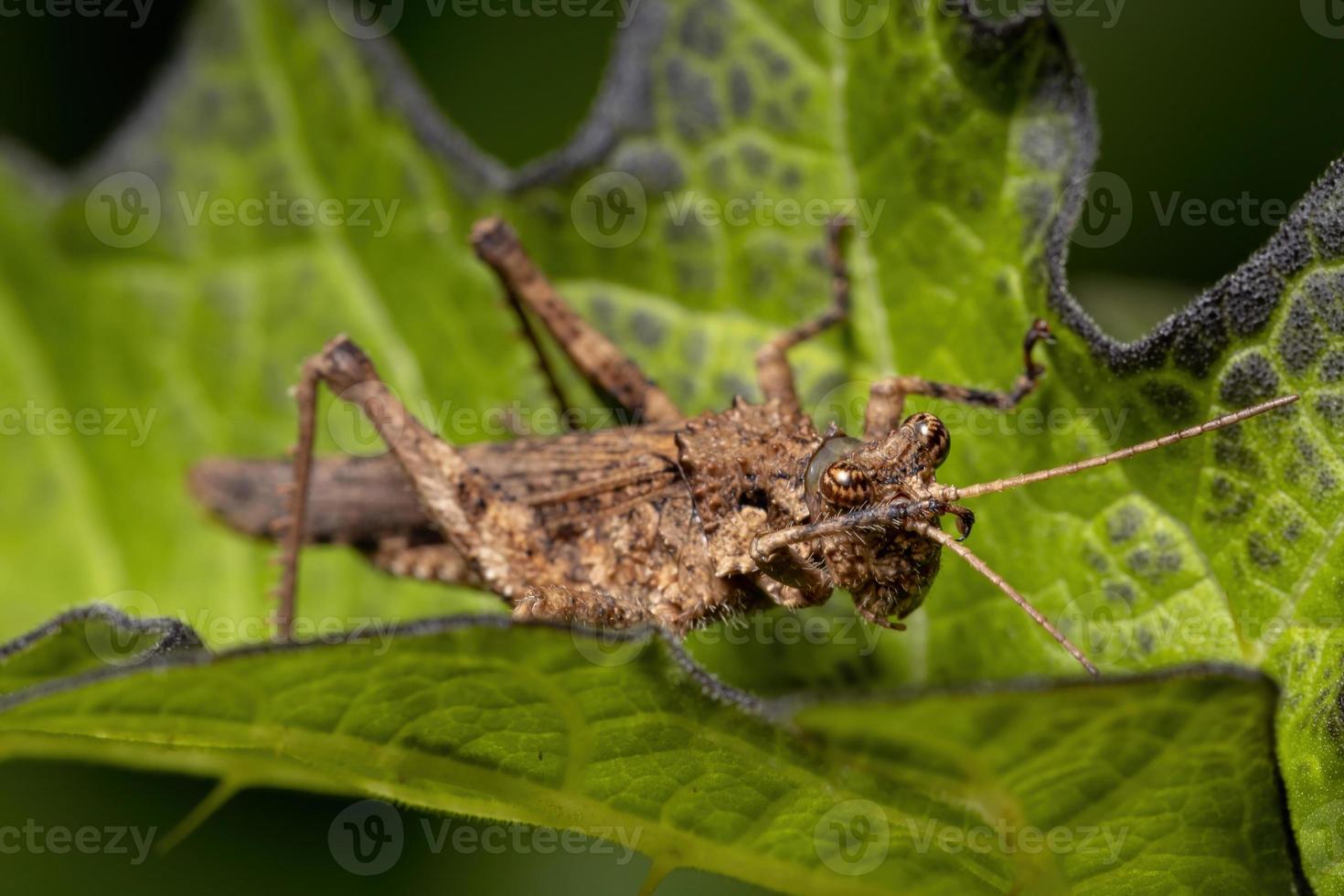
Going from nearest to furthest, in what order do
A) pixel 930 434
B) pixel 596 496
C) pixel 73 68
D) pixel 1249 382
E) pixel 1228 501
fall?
1. pixel 1249 382
2. pixel 1228 501
3. pixel 930 434
4. pixel 596 496
5. pixel 73 68

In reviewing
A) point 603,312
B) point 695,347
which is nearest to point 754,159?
point 695,347

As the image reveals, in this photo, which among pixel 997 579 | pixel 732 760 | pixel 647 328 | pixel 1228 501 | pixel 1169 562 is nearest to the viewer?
pixel 732 760

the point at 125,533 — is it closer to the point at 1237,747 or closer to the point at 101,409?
the point at 101,409

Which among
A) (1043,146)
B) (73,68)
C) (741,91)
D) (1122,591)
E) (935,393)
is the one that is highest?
(73,68)

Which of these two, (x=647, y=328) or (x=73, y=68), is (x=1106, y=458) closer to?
(x=647, y=328)

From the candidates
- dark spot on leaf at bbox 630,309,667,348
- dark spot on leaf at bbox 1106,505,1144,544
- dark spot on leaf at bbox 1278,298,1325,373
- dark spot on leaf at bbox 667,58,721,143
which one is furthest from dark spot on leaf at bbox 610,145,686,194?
dark spot on leaf at bbox 1278,298,1325,373

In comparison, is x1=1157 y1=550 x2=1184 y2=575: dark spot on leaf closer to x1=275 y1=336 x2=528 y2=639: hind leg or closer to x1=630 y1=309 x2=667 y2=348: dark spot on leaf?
x1=630 y1=309 x2=667 y2=348: dark spot on leaf

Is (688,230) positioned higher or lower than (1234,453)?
higher

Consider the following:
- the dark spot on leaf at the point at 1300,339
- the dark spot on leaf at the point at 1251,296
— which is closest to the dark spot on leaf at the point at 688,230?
the dark spot on leaf at the point at 1251,296
